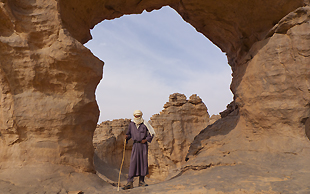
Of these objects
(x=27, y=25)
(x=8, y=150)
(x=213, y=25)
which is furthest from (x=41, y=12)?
(x=213, y=25)

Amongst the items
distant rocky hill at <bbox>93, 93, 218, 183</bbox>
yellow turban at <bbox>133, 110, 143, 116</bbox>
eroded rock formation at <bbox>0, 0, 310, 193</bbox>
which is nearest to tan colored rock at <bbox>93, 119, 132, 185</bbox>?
distant rocky hill at <bbox>93, 93, 218, 183</bbox>

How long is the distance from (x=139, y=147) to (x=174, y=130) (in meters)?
11.8

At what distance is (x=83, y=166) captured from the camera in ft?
15.4

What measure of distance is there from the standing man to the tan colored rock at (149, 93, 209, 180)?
455 inches

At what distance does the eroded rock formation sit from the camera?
14.3 ft

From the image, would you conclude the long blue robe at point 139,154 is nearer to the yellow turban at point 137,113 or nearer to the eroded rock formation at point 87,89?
the yellow turban at point 137,113

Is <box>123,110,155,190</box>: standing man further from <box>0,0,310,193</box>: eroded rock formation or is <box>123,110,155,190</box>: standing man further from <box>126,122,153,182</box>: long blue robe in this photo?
<box>0,0,310,193</box>: eroded rock formation

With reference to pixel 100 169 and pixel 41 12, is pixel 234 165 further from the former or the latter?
pixel 100 169

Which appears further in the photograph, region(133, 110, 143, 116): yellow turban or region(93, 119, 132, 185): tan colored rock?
region(93, 119, 132, 185): tan colored rock

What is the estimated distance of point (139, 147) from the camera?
494cm

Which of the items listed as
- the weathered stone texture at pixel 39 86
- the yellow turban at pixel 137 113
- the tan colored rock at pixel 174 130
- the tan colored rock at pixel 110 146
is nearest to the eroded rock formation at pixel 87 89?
the weathered stone texture at pixel 39 86

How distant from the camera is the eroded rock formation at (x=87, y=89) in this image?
4.36 metres

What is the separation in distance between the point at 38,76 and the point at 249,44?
536cm

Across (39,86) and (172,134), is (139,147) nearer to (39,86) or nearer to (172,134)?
(39,86)
